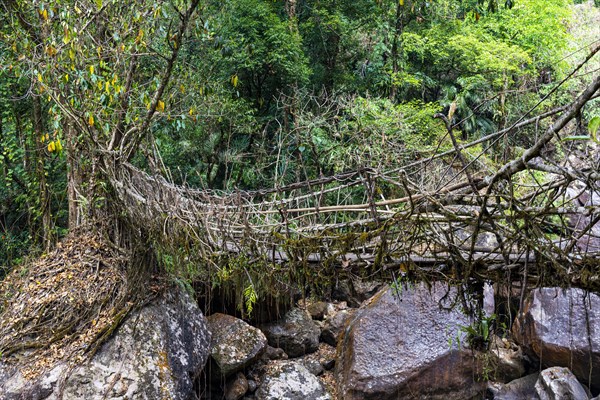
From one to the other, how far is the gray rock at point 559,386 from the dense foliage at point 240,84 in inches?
115

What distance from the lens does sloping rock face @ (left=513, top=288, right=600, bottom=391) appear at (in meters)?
5.78

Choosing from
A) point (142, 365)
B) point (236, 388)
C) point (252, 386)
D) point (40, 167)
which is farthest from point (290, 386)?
point (40, 167)

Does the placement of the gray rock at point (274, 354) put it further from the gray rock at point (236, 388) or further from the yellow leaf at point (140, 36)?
the yellow leaf at point (140, 36)

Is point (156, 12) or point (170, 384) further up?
point (156, 12)

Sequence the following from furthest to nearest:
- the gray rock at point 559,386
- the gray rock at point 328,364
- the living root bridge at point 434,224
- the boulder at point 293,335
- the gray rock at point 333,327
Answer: the gray rock at point 333,327
the boulder at point 293,335
the gray rock at point 328,364
the gray rock at point 559,386
the living root bridge at point 434,224

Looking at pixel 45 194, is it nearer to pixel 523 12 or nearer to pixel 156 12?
pixel 156 12

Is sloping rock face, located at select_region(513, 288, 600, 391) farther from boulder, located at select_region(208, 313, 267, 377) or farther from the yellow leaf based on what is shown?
the yellow leaf

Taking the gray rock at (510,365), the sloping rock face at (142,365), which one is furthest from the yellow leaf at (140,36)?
the gray rock at (510,365)

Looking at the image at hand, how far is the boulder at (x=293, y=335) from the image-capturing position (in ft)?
22.0

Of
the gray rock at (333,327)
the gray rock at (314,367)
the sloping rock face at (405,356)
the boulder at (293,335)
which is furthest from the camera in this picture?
the gray rock at (333,327)

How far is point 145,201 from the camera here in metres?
3.91

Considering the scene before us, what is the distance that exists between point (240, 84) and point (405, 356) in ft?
17.1

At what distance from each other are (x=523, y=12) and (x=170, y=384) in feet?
39.0

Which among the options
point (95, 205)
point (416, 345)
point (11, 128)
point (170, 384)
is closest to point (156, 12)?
point (95, 205)
